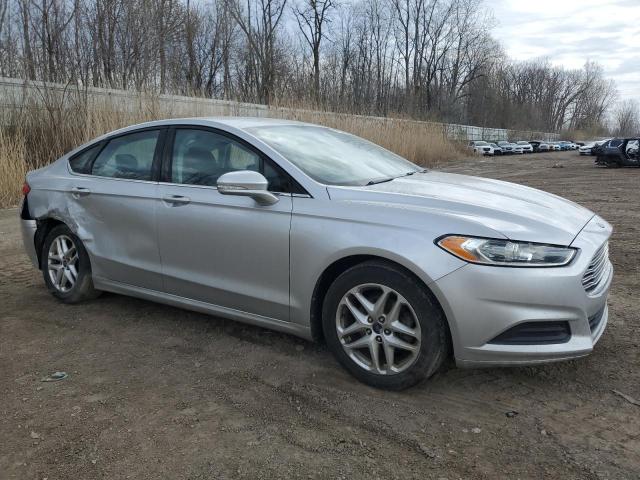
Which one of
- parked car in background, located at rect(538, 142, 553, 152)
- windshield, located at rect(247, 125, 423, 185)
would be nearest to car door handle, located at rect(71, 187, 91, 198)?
windshield, located at rect(247, 125, 423, 185)

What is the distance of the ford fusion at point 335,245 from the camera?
2.57 meters

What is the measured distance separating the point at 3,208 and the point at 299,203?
8.44 metres

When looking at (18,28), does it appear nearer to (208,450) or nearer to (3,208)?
(3,208)

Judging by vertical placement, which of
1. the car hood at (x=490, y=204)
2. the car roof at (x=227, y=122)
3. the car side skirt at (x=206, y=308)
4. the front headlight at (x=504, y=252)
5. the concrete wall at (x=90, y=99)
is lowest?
the car side skirt at (x=206, y=308)

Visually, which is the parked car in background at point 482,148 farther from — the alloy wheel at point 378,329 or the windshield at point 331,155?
the alloy wheel at point 378,329

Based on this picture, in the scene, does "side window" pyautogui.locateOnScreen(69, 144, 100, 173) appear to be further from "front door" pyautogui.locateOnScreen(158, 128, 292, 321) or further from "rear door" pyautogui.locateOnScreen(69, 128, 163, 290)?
"front door" pyautogui.locateOnScreen(158, 128, 292, 321)

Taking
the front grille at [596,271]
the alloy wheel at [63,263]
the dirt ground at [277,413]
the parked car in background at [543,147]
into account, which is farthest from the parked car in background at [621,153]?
the parked car in background at [543,147]

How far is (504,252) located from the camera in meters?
2.56

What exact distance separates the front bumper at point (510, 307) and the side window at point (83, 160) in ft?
10.2

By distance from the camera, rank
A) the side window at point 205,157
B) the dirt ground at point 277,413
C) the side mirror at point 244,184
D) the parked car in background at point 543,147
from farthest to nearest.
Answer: the parked car in background at point 543,147 → the side window at point 205,157 → the side mirror at point 244,184 → the dirt ground at point 277,413

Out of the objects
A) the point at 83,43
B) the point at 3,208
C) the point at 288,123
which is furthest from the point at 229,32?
the point at 288,123

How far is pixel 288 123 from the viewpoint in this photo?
3.98m

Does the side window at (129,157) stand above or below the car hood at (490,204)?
above

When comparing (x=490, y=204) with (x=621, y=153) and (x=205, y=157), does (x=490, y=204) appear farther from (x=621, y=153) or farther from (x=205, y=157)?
(x=621, y=153)
